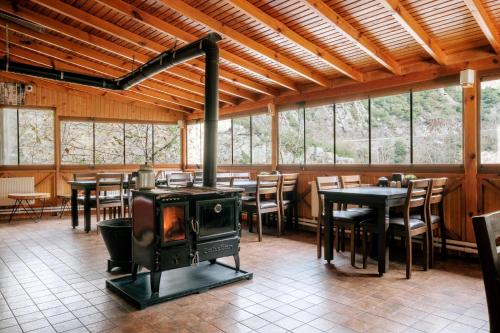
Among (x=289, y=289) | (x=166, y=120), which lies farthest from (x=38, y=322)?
(x=166, y=120)

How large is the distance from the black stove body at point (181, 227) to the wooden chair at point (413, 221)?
1645 mm

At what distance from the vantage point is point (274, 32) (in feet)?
14.9

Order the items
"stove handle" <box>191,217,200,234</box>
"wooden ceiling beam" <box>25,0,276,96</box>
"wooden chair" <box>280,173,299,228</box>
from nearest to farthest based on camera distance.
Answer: "stove handle" <box>191,217,200,234</box> → "wooden ceiling beam" <box>25,0,276,96</box> → "wooden chair" <box>280,173,299,228</box>

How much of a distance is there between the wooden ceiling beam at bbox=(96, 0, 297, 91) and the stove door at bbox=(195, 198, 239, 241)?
8.09 feet

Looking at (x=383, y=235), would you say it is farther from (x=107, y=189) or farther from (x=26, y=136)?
(x=26, y=136)

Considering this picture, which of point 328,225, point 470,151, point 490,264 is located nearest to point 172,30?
point 328,225

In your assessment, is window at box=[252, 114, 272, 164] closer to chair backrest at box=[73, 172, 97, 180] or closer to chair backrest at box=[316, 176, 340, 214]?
chair backrest at box=[316, 176, 340, 214]

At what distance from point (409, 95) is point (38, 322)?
499 cm

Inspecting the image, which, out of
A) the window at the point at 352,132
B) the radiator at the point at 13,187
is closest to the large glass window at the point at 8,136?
the radiator at the point at 13,187

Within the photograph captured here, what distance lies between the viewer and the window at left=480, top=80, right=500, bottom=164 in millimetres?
4375

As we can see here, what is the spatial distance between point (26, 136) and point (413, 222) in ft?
26.0

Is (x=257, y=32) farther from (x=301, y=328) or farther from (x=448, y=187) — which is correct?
(x=301, y=328)

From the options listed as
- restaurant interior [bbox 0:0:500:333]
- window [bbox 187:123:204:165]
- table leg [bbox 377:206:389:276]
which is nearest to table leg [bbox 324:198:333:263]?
restaurant interior [bbox 0:0:500:333]

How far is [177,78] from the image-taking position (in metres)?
7.41
